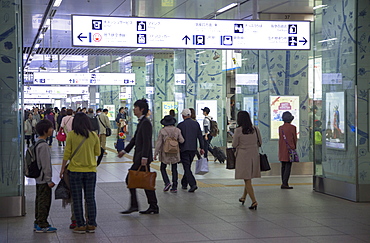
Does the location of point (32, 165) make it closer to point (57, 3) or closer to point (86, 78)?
point (57, 3)

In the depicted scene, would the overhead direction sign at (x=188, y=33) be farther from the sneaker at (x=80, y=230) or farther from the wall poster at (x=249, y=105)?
the wall poster at (x=249, y=105)

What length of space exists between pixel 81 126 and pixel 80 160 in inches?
15.1

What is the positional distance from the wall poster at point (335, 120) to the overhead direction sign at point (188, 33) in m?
1.04

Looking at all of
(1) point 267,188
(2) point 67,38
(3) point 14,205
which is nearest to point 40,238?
(3) point 14,205

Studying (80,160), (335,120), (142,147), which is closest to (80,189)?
(80,160)

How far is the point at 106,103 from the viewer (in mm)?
34531

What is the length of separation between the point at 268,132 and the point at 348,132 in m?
4.18

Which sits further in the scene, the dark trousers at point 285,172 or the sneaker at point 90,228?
the dark trousers at point 285,172

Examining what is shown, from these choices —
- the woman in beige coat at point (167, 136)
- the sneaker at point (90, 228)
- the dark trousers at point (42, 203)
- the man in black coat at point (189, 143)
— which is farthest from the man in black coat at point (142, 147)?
the man in black coat at point (189, 143)

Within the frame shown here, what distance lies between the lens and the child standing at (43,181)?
6.21 metres

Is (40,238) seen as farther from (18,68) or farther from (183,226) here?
(18,68)

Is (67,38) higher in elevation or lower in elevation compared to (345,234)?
higher

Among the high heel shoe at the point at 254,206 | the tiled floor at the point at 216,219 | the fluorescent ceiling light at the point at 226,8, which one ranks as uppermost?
the fluorescent ceiling light at the point at 226,8

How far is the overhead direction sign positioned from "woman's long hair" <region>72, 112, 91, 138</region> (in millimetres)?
2804
